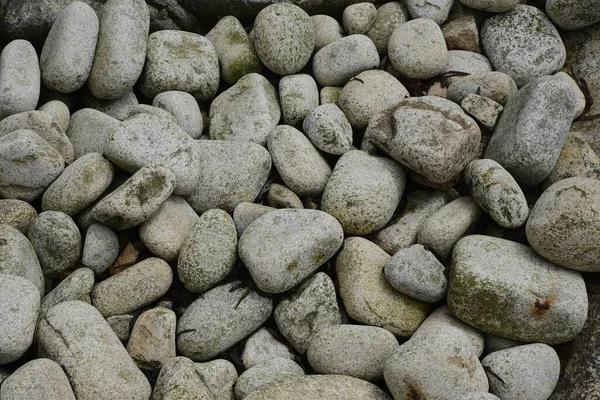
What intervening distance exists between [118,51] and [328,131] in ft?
4.60

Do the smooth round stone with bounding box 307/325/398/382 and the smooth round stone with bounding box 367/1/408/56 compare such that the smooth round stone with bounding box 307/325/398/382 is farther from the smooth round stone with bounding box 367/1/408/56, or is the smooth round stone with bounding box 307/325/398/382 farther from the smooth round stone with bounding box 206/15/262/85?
the smooth round stone with bounding box 367/1/408/56

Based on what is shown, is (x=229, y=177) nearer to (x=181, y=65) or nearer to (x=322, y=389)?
(x=181, y=65)

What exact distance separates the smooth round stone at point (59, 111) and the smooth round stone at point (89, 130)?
4 cm

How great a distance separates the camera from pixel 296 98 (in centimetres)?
475

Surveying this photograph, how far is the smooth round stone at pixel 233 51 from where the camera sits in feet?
16.5

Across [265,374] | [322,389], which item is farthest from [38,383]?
[322,389]

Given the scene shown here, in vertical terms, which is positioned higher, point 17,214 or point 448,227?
point 448,227

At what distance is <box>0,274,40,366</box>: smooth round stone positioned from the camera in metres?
3.44

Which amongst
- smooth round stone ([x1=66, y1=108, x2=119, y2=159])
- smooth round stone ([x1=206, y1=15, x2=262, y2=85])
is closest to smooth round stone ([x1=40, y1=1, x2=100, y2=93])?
smooth round stone ([x1=66, y1=108, x2=119, y2=159])

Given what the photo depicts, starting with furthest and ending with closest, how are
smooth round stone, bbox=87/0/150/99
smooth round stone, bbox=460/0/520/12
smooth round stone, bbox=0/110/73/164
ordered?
smooth round stone, bbox=460/0/520/12 → smooth round stone, bbox=87/0/150/99 → smooth round stone, bbox=0/110/73/164

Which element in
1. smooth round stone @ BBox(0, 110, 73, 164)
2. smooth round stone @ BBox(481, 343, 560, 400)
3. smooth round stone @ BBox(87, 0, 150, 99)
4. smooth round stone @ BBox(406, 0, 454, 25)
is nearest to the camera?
smooth round stone @ BBox(481, 343, 560, 400)

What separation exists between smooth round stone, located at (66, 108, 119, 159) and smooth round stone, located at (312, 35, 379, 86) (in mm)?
1413

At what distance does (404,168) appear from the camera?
4.45 m

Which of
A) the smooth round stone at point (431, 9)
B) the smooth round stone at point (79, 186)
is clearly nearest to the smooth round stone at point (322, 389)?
the smooth round stone at point (79, 186)
